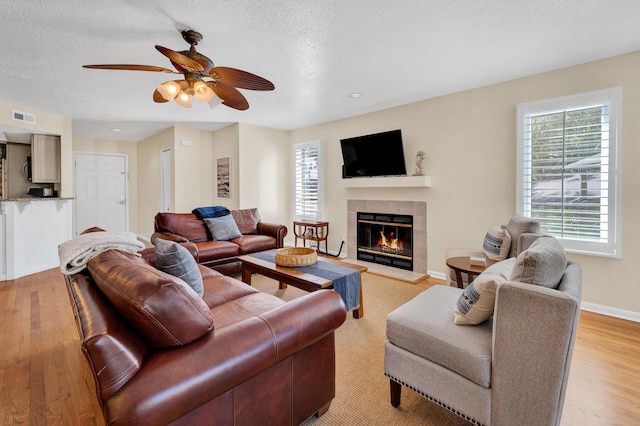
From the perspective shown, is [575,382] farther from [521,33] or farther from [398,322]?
[521,33]

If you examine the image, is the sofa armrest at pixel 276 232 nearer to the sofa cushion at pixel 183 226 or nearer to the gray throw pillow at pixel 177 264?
the sofa cushion at pixel 183 226

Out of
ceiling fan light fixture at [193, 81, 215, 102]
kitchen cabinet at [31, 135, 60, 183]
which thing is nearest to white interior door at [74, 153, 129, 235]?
kitchen cabinet at [31, 135, 60, 183]

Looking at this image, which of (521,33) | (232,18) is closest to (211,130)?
(232,18)

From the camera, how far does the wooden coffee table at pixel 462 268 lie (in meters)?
2.61

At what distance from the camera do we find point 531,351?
1.20 meters

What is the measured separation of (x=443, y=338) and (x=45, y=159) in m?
6.15

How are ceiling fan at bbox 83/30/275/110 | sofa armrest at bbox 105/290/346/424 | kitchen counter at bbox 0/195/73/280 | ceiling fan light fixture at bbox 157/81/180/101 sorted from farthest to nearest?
kitchen counter at bbox 0/195/73/280, ceiling fan light fixture at bbox 157/81/180/101, ceiling fan at bbox 83/30/275/110, sofa armrest at bbox 105/290/346/424

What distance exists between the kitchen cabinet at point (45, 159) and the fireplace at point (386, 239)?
4.99m

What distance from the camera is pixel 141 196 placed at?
7082mm

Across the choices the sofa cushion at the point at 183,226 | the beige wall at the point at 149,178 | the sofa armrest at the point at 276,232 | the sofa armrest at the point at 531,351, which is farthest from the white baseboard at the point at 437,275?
the beige wall at the point at 149,178

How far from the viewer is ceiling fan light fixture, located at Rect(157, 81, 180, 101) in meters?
2.34

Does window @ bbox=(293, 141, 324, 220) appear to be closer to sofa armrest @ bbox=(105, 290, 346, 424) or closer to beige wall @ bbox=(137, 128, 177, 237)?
beige wall @ bbox=(137, 128, 177, 237)

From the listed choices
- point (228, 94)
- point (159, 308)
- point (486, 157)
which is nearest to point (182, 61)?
point (228, 94)

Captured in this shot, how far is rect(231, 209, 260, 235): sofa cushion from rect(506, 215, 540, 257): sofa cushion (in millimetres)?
3399
